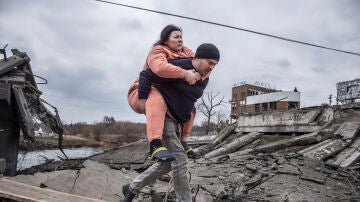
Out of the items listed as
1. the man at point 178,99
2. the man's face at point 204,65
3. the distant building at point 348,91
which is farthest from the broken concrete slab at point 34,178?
the distant building at point 348,91

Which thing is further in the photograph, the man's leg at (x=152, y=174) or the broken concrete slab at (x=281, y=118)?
the broken concrete slab at (x=281, y=118)

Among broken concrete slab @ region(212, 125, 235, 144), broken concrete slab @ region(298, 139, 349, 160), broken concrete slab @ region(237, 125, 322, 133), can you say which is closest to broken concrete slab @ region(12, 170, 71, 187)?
broken concrete slab @ region(298, 139, 349, 160)

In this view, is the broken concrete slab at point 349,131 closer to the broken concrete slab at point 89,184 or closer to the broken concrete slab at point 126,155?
the broken concrete slab at point 126,155

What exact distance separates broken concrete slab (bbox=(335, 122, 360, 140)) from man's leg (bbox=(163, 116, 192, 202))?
736 cm

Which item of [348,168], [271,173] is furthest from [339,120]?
[271,173]

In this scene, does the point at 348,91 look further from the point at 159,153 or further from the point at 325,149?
the point at 159,153

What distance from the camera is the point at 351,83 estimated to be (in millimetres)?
17875

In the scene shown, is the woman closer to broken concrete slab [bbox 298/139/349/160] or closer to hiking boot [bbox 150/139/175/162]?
hiking boot [bbox 150/139/175/162]

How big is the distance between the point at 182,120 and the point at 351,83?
1821 cm

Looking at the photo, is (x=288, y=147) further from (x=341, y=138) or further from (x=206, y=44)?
(x=206, y=44)

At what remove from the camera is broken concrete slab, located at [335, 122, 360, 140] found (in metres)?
8.51

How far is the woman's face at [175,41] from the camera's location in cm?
275

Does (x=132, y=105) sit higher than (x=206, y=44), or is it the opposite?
(x=206, y=44)

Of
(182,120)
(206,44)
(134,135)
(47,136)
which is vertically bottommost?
(134,135)
